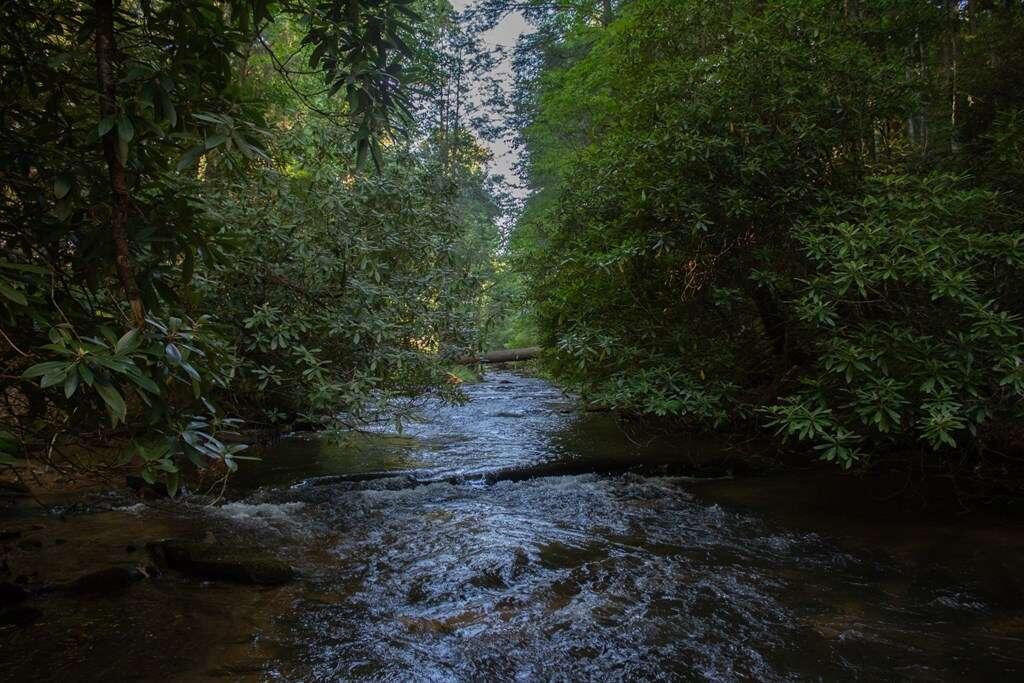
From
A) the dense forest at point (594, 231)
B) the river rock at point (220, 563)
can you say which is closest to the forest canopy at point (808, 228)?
the dense forest at point (594, 231)

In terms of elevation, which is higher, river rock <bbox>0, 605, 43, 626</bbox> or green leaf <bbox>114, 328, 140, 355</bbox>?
green leaf <bbox>114, 328, 140, 355</bbox>

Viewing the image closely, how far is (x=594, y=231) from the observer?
6.77 m

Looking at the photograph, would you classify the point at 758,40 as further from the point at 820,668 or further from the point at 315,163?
the point at 820,668

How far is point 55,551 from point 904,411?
679 cm

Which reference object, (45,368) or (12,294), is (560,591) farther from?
(12,294)

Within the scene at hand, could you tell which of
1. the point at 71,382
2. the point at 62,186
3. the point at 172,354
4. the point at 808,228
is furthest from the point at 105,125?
the point at 808,228

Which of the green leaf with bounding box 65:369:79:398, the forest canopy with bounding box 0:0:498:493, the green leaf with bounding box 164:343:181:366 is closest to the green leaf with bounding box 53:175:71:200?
the forest canopy with bounding box 0:0:498:493

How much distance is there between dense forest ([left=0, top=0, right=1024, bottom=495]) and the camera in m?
2.41

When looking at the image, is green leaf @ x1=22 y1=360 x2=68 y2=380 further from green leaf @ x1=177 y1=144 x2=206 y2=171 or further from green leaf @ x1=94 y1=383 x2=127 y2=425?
green leaf @ x1=177 y1=144 x2=206 y2=171

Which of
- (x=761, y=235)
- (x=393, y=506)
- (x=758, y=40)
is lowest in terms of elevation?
(x=393, y=506)

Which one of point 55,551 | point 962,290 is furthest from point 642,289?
point 55,551

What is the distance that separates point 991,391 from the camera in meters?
4.52

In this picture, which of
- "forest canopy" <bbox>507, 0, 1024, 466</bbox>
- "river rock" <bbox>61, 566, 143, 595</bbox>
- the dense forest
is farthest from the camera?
"forest canopy" <bbox>507, 0, 1024, 466</bbox>

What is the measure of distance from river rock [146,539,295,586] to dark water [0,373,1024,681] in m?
0.15
